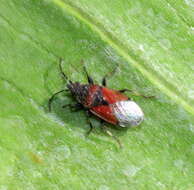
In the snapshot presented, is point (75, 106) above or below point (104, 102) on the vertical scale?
below

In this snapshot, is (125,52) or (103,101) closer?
(125,52)

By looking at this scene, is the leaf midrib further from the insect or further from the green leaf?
the insect

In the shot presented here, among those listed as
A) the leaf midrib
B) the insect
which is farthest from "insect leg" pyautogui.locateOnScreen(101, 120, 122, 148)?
the leaf midrib

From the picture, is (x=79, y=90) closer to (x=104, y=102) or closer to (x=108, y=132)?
(x=104, y=102)

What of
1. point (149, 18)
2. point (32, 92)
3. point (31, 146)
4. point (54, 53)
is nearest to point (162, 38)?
point (149, 18)

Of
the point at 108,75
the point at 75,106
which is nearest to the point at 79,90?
the point at 75,106

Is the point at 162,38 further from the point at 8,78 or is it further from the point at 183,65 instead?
the point at 8,78

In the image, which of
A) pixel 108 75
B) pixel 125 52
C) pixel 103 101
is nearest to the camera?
pixel 125 52
